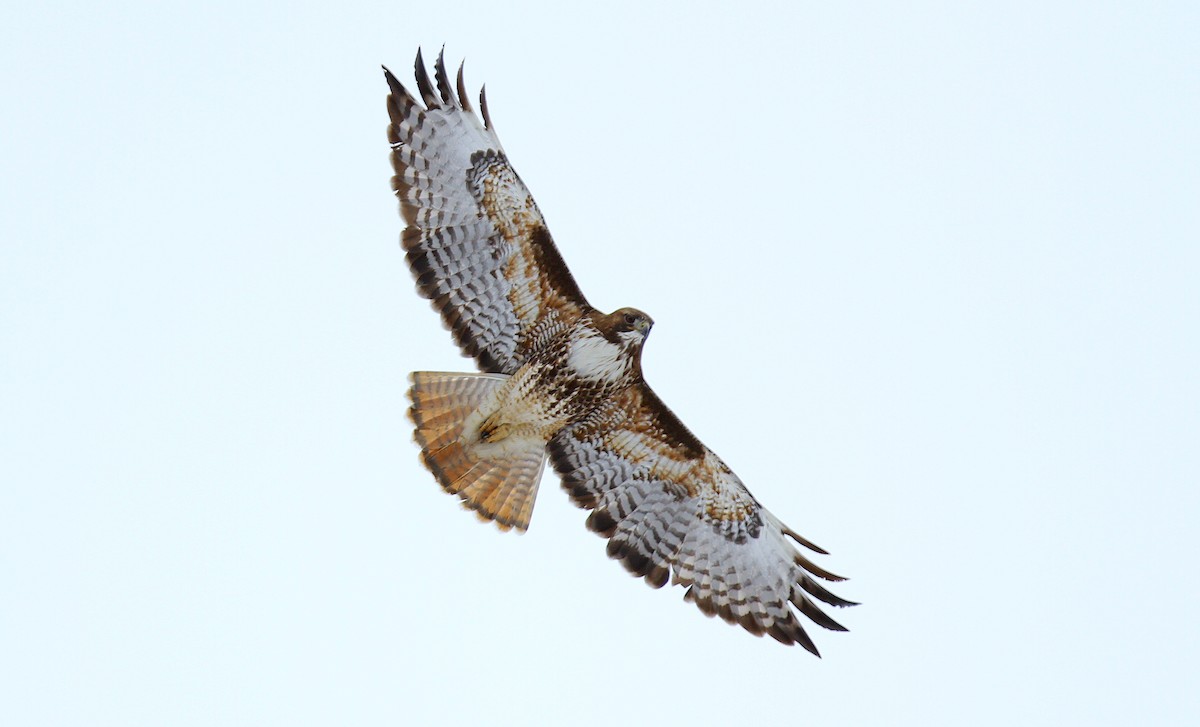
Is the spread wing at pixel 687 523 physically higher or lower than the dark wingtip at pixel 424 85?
lower

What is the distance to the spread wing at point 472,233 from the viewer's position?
386 inches

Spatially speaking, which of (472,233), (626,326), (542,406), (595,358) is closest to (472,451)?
(542,406)

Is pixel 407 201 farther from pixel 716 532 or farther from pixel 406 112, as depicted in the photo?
pixel 716 532

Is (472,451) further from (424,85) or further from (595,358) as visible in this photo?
(424,85)

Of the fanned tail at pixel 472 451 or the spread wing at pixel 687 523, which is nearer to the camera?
the fanned tail at pixel 472 451

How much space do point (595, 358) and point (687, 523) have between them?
4.76ft

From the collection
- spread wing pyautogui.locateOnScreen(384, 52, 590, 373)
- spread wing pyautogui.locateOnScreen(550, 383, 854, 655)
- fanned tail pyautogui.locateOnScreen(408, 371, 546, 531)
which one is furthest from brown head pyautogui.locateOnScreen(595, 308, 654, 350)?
fanned tail pyautogui.locateOnScreen(408, 371, 546, 531)

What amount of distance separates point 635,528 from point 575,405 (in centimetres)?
103

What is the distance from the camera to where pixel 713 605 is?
414 inches

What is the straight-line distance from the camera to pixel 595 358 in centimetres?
1004

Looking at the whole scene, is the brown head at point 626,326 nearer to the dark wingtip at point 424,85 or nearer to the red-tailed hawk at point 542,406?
the red-tailed hawk at point 542,406

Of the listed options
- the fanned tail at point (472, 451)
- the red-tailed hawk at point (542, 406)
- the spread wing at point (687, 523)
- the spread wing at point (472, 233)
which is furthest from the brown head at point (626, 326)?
the fanned tail at point (472, 451)

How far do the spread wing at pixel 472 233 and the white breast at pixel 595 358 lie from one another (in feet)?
0.71

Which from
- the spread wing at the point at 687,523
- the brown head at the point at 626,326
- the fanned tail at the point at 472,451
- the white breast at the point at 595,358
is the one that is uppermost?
the brown head at the point at 626,326
